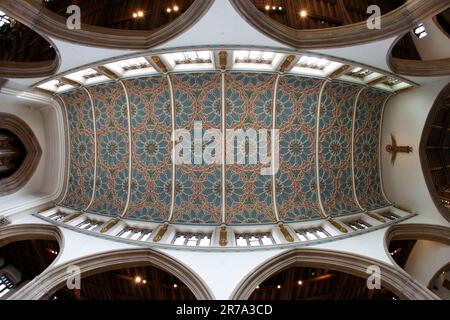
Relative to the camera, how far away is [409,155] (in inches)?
415

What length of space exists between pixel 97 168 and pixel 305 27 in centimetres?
1066

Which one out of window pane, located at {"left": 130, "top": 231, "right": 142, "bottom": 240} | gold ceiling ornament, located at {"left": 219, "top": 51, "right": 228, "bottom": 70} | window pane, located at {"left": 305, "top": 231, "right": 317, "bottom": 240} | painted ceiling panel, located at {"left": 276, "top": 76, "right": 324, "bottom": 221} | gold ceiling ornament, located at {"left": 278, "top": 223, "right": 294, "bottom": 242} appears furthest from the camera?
painted ceiling panel, located at {"left": 276, "top": 76, "right": 324, "bottom": 221}

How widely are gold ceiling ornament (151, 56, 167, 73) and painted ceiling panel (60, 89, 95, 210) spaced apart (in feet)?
13.0

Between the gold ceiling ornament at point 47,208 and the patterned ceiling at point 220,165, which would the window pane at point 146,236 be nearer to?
the patterned ceiling at point 220,165

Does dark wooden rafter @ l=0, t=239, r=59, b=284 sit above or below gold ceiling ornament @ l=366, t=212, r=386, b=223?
below

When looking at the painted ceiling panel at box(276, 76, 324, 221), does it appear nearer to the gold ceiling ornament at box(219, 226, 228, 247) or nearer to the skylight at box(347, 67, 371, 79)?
the skylight at box(347, 67, 371, 79)

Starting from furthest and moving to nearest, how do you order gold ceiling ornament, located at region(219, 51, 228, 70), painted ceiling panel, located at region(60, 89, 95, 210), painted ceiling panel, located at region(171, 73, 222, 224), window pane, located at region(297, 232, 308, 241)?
1. painted ceiling panel, located at region(60, 89, 95, 210)
2. painted ceiling panel, located at region(171, 73, 222, 224)
3. window pane, located at region(297, 232, 308, 241)
4. gold ceiling ornament, located at region(219, 51, 228, 70)

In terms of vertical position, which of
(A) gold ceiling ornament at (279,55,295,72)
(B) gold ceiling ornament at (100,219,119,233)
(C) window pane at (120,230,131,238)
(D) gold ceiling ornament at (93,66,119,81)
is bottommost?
(C) window pane at (120,230,131,238)

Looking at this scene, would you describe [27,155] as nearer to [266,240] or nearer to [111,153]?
[111,153]

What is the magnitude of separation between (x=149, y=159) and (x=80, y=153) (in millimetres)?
3206

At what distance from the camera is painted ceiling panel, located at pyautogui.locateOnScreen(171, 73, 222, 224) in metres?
10.3

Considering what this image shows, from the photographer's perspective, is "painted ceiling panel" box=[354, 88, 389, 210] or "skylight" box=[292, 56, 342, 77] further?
"painted ceiling panel" box=[354, 88, 389, 210]

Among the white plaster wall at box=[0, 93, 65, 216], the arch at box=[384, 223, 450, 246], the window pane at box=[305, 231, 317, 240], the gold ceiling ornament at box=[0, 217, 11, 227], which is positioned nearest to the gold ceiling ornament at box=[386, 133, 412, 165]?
the arch at box=[384, 223, 450, 246]

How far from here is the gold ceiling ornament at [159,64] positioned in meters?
8.60
